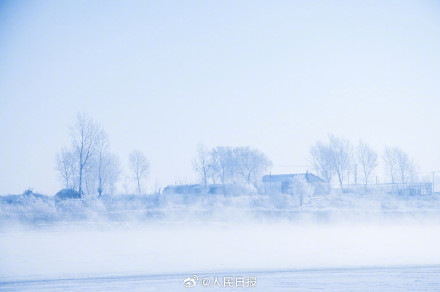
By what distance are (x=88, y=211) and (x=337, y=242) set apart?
1124 cm

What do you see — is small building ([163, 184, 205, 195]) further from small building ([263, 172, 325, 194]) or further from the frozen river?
the frozen river

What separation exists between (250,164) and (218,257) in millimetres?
15737

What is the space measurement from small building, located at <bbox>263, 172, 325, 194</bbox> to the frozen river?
25.0ft

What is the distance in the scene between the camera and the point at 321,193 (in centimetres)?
2552

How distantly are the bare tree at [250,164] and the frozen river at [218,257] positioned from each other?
763cm

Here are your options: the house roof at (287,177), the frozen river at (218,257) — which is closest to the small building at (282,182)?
the house roof at (287,177)

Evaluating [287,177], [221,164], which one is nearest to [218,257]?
[221,164]

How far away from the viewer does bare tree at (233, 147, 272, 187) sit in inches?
1064

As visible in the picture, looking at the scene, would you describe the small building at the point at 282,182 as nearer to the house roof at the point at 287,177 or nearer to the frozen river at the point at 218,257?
the house roof at the point at 287,177

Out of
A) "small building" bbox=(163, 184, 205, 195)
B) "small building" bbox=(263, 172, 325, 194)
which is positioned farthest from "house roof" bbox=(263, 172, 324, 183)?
"small building" bbox=(163, 184, 205, 195)

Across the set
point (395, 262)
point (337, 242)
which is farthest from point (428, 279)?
point (337, 242)

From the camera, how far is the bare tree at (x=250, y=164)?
27.0 meters

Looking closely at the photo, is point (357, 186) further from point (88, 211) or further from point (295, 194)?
point (88, 211)

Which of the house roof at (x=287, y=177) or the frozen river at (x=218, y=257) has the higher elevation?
the house roof at (x=287, y=177)
